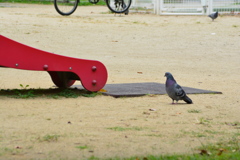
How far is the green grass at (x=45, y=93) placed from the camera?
7109 mm

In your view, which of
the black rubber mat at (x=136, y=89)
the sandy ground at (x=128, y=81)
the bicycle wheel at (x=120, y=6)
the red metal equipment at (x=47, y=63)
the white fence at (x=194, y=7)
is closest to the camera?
the sandy ground at (x=128, y=81)

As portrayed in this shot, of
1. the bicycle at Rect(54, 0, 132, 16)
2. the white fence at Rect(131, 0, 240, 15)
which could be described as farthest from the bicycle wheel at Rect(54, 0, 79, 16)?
the white fence at Rect(131, 0, 240, 15)

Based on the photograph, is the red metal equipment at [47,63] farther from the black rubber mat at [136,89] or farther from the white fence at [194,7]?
the white fence at [194,7]

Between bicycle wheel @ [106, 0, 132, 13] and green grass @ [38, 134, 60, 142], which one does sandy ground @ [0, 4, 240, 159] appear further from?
bicycle wheel @ [106, 0, 132, 13]

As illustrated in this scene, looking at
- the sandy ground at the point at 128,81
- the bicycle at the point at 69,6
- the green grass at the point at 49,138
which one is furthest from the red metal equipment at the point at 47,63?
the bicycle at the point at 69,6

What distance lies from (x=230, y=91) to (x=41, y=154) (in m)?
4.44

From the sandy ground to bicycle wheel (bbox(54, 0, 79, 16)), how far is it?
1.20 ft

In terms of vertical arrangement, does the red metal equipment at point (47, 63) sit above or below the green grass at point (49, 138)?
above

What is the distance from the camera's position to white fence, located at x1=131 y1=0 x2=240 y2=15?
18438 millimetres

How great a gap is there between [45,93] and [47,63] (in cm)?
67

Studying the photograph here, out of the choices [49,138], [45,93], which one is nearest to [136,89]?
[45,93]

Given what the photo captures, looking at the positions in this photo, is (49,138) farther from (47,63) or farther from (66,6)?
(66,6)

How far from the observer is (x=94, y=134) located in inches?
195

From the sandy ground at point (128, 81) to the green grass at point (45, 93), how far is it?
8.9 inches
